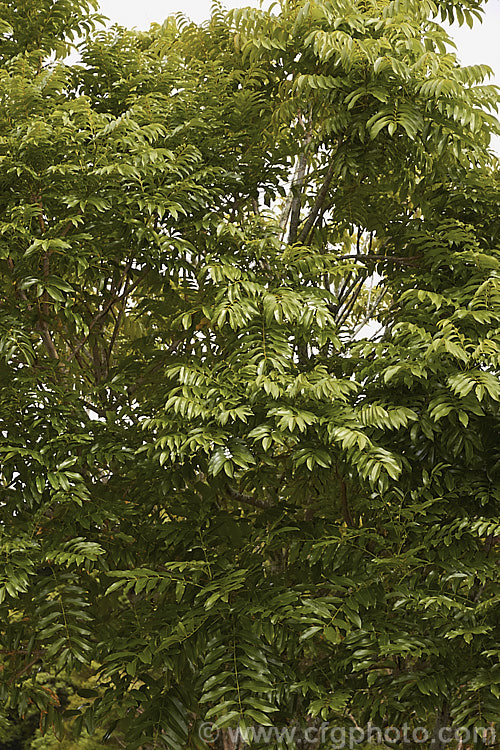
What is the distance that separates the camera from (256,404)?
3207mm

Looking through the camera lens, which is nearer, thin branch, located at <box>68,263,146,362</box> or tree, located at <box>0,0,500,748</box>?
tree, located at <box>0,0,500,748</box>

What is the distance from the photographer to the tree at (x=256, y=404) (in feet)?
10.4

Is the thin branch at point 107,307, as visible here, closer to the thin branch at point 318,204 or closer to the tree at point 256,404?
the tree at point 256,404

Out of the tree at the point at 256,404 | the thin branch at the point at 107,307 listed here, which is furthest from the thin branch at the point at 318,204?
the thin branch at the point at 107,307

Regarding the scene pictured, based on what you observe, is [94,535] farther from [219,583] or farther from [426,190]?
[426,190]

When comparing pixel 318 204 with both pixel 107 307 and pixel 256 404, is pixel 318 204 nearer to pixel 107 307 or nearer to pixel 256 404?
pixel 107 307

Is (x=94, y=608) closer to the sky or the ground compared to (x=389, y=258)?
closer to the ground

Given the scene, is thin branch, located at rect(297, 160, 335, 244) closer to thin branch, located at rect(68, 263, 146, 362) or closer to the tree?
the tree

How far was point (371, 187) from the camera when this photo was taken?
166 inches

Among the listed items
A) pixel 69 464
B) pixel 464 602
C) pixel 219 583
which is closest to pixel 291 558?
pixel 219 583

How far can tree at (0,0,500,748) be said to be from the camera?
3172mm

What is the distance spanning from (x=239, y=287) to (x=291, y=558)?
47.9 inches

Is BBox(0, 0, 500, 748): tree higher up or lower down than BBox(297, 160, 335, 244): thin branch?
lower down

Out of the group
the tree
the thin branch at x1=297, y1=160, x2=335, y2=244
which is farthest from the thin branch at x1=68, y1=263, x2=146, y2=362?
the thin branch at x1=297, y1=160, x2=335, y2=244
